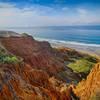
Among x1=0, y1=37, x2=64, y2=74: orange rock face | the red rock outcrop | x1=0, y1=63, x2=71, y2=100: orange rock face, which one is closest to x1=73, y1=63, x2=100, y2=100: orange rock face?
x1=0, y1=63, x2=71, y2=100: orange rock face

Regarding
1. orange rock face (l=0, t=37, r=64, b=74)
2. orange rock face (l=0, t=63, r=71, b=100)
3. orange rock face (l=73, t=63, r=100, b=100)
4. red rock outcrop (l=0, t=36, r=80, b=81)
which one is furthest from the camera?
orange rock face (l=0, t=37, r=64, b=74)

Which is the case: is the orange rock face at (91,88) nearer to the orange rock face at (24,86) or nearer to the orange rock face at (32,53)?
the orange rock face at (24,86)

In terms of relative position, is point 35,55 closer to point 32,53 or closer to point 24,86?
point 32,53

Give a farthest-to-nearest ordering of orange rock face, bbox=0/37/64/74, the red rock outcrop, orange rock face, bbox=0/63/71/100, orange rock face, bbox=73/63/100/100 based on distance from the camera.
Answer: orange rock face, bbox=0/37/64/74
the red rock outcrop
orange rock face, bbox=73/63/100/100
orange rock face, bbox=0/63/71/100

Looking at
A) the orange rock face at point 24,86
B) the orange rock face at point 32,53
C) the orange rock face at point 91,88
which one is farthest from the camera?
the orange rock face at point 32,53

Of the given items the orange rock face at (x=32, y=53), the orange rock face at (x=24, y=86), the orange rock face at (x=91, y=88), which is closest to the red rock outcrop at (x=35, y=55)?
the orange rock face at (x=32, y=53)

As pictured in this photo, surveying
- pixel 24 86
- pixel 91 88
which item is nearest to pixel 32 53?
pixel 91 88

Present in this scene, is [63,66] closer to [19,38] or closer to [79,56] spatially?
[19,38]

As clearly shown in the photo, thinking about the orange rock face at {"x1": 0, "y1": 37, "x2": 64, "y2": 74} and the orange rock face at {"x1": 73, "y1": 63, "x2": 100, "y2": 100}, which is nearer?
the orange rock face at {"x1": 73, "y1": 63, "x2": 100, "y2": 100}

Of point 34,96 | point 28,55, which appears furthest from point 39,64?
point 34,96

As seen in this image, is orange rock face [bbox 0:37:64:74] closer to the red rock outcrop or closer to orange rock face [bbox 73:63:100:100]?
the red rock outcrop

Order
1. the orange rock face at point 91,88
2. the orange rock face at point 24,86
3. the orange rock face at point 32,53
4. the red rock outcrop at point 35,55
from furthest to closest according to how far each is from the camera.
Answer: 1. the orange rock face at point 32,53
2. the red rock outcrop at point 35,55
3. the orange rock face at point 91,88
4. the orange rock face at point 24,86
